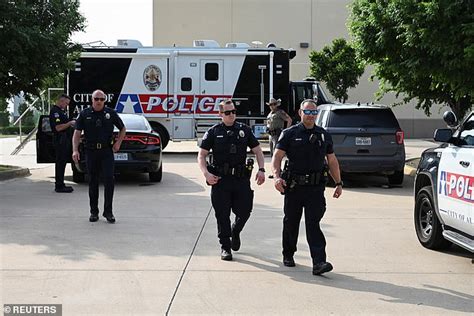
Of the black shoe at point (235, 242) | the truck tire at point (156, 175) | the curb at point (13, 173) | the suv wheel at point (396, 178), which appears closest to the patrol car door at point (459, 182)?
the black shoe at point (235, 242)

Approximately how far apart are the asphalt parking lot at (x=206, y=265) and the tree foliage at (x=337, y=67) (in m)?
18.6

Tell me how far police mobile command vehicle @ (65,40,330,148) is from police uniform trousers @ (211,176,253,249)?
14226mm

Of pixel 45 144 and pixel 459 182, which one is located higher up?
pixel 459 182

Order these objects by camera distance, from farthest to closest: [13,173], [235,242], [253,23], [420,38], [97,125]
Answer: [253,23] → [13,173] → [420,38] → [97,125] → [235,242]

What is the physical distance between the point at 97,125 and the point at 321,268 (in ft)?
13.5

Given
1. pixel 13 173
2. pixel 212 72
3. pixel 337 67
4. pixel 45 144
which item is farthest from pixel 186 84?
pixel 337 67

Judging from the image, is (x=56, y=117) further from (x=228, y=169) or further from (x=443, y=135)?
(x=443, y=135)

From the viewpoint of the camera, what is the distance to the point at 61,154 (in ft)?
38.5

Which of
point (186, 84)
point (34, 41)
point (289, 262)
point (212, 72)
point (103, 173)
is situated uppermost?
point (34, 41)

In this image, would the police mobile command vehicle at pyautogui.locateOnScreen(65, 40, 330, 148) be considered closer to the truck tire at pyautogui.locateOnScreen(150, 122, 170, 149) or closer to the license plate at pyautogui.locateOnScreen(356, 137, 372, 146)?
the truck tire at pyautogui.locateOnScreen(150, 122, 170, 149)

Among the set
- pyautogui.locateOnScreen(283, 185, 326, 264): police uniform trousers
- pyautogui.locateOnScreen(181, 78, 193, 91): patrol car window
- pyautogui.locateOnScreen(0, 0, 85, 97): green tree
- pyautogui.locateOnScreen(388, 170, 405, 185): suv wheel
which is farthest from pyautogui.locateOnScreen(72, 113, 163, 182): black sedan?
pyautogui.locateOnScreen(181, 78, 193, 91): patrol car window

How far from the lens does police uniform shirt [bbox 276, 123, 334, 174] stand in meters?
6.17

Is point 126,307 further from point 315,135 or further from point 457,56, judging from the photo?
point 457,56

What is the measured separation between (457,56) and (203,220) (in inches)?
204
